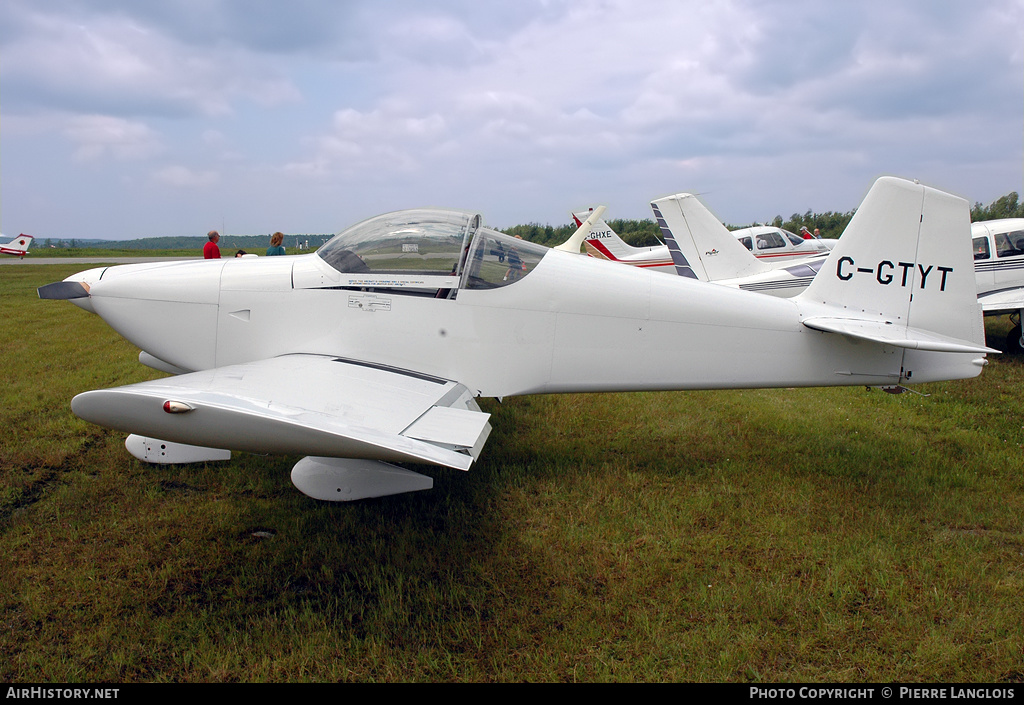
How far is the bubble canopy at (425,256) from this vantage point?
4.05 metres

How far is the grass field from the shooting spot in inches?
101

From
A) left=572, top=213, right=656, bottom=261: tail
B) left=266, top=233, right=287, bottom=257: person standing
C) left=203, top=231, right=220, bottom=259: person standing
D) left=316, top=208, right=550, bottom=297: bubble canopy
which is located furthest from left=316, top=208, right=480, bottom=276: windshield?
left=572, top=213, right=656, bottom=261: tail

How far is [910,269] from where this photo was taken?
4348 mm

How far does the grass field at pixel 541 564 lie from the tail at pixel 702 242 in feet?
17.6

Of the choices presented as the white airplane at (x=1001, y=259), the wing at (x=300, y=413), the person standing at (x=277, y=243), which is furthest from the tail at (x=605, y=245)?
the wing at (x=300, y=413)

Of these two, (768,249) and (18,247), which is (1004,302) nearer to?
(768,249)

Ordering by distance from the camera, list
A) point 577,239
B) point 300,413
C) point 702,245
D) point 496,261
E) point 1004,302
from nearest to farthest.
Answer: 1. point 300,413
2. point 496,261
3. point 1004,302
4. point 702,245
5. point 577,239

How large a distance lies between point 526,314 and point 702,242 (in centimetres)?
729

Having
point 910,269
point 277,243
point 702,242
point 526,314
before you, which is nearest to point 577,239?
point 702,242

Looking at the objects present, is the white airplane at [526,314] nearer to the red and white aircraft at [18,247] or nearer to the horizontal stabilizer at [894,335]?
the horizontal stabilizer at [894,335]

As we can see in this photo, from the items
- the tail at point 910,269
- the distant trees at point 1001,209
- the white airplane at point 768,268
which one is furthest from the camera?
the distant trees at point 1001,209

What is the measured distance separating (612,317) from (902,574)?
7.40ft

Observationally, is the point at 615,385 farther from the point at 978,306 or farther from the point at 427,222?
the point at 978,306

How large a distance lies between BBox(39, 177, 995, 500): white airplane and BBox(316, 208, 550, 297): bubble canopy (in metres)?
0.01
